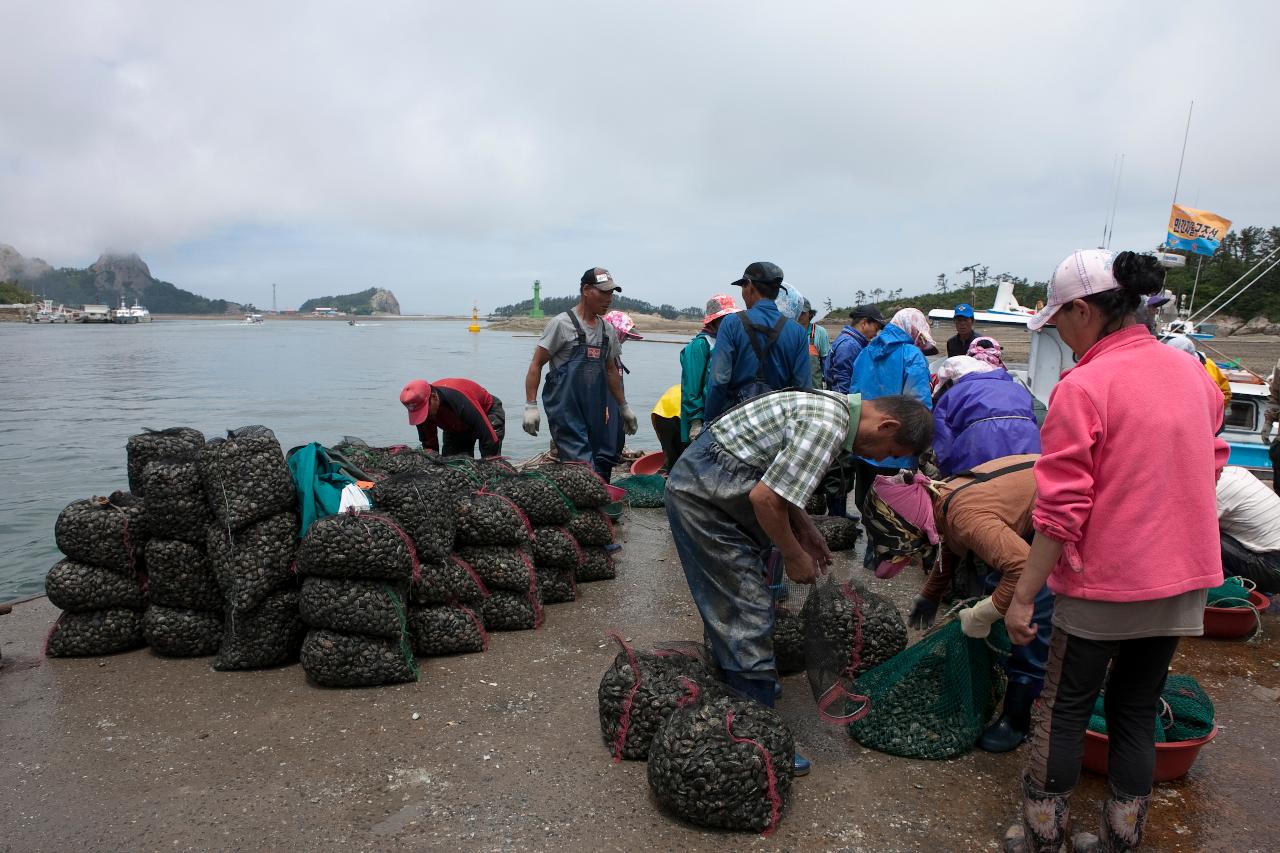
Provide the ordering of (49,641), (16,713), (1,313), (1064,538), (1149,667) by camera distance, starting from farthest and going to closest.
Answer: (1,313) < (49,641) < (16,713) < (1149,667) < (1064,538)

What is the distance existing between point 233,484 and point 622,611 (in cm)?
220

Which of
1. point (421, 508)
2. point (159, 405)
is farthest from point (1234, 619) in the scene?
point (159, 405)

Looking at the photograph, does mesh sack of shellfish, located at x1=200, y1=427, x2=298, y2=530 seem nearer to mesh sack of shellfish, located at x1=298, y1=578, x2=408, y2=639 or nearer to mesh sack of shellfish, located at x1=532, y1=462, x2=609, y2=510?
mesh sack of shellfish, located at x1=298, y1=578, x2=408, y2=639

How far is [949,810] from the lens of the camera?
2.81m

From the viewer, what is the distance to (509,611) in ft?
14.3

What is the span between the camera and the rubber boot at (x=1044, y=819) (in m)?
2.41

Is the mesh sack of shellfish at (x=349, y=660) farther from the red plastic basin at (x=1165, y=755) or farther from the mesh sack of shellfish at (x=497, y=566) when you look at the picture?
the red plastic basin at (x=1165, y=755)

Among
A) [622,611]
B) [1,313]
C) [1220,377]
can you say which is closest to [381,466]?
[622,611]

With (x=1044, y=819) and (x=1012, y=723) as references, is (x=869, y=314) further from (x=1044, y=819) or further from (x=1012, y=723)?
(x=1044, y=819)

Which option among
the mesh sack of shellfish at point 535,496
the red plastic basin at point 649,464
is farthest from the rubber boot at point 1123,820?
the red plastic basin at point 649,464

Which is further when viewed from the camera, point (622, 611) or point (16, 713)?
point (622, 611)

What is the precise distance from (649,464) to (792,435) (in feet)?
19.9

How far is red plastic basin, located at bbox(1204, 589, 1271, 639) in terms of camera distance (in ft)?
14.2

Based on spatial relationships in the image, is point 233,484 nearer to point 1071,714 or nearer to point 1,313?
point 1071,714
